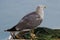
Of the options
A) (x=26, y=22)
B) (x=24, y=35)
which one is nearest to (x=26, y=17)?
(x=26, y=22)

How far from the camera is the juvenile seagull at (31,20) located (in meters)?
6.29

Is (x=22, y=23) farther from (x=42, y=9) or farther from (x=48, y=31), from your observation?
(x=48, y=31)

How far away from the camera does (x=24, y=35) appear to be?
6973 mm

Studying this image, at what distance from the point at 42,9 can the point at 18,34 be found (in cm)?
71

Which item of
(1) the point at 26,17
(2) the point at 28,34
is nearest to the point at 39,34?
(2) the point at 28,34

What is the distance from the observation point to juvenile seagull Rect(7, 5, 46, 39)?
6292 millimetres

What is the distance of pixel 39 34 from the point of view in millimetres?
6965

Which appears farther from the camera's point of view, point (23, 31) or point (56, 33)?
point (56, 33)

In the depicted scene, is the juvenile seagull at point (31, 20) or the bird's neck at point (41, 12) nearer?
the juvenile seagull at point (31, 20)

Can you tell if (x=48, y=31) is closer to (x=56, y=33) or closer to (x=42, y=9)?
(x=56, y=33)

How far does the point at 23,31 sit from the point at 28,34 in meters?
0.55

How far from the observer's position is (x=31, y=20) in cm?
643

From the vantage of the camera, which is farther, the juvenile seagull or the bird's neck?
the bird's neck

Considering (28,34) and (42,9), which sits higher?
(42,9)
